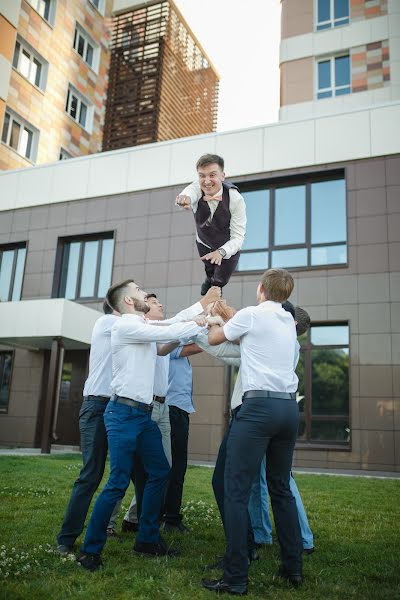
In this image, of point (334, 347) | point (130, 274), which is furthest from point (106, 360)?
point (130, 274)

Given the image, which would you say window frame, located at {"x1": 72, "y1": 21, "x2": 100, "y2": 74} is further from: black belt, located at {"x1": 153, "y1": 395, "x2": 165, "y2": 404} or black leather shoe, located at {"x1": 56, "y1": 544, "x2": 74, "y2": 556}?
black leather shoe, located at {"x1": 56, "y1": 544, "x2": 74, "y2": 556}

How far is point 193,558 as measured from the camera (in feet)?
14.1

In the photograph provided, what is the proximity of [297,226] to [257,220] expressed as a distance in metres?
1.20

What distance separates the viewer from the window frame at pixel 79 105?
77.9 feet

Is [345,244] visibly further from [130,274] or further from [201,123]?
[201,123]

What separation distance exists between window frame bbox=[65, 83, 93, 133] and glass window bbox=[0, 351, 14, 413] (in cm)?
1170

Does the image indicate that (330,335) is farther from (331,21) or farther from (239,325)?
(331,21)

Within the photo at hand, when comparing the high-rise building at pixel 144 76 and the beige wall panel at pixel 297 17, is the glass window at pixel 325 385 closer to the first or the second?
Answer: the beige wall panel at pixel 297 17

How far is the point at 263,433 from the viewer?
147 inches

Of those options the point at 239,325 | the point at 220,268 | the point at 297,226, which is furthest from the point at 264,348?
the point at 297,226

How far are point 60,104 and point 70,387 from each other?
12662 mm

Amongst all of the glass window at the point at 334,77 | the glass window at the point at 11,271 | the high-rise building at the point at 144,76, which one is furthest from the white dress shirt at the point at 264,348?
the high-rise building at the point at 144,76

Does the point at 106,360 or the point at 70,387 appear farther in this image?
the point at 70,387

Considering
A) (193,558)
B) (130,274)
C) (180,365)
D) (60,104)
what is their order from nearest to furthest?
(193,558), (180,365), (130,274), (60,104)
